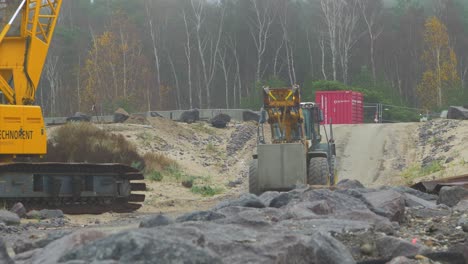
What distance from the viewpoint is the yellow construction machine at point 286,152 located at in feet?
66.2

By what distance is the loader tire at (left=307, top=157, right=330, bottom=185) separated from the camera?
67.3 ft

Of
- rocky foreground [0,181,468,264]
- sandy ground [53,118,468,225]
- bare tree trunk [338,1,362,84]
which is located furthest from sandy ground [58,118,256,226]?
bare tree trunk [338,1,362,84]

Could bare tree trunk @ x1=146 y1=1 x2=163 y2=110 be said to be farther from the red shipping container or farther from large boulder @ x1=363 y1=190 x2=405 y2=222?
large boulder @ x1=363 y1=190 x2=405 y2=222

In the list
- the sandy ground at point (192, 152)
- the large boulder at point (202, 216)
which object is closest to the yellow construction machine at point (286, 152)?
the sandy ground at point (192, 152)

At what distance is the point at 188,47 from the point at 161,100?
5252 millimetres

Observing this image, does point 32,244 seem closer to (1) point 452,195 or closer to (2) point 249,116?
(1) point 452,195

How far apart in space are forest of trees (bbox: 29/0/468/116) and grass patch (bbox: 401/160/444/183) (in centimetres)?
3239

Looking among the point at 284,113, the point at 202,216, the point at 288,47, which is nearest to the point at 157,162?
the point at 284,113

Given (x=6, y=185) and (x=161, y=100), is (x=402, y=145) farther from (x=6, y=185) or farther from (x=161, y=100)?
(x=161, y=100)

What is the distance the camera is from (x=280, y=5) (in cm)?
6906

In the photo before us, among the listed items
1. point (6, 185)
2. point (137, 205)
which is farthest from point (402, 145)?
point (6, 185)

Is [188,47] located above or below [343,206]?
above

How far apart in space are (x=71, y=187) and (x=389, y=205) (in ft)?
30.2

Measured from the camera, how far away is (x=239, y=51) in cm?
7144
